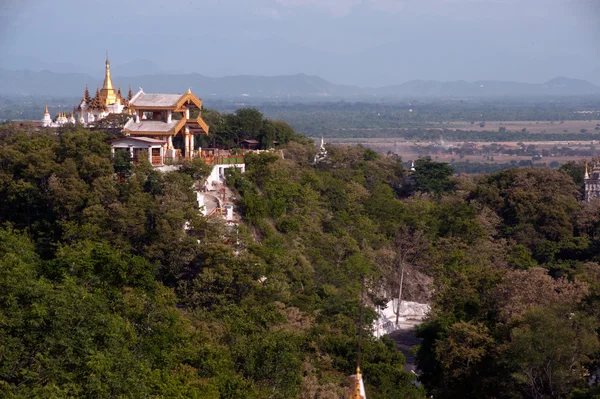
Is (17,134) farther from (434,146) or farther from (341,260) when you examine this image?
(434,146)

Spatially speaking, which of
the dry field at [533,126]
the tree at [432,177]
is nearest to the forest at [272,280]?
the tree at [432,177]

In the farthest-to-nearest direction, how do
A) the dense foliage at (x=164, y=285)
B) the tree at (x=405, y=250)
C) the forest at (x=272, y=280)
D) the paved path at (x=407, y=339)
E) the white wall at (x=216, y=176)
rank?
the tree at (x=405, y=250)
the white wall at (x=216, y=176)
the paved path at (x=407, y=339)
the forest at (x=272, y=280)
the dense foliage at (x=164, y=285)

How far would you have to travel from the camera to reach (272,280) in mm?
23500

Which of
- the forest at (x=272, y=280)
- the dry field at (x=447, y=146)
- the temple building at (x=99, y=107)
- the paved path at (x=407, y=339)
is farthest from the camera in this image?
the dry field at (x=447, y=146)

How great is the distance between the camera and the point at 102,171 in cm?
2562

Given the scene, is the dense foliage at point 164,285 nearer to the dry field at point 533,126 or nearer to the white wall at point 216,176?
the white wall at point 216,176

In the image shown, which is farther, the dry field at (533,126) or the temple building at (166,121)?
the dry field at (533,126)

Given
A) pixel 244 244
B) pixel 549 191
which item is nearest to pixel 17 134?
pixel 244 244

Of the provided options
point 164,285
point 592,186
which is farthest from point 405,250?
point 164,285

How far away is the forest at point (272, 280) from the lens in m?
16.7

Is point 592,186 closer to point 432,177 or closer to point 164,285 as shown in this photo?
point 432,177

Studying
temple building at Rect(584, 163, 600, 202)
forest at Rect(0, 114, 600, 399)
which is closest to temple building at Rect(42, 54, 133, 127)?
forest at Rect(0, 114, 600, 399)

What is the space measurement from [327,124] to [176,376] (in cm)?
14240

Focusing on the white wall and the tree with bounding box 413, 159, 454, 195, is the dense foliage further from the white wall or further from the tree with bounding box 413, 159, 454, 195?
the tree with bounding box 413, 159, 454, 195
